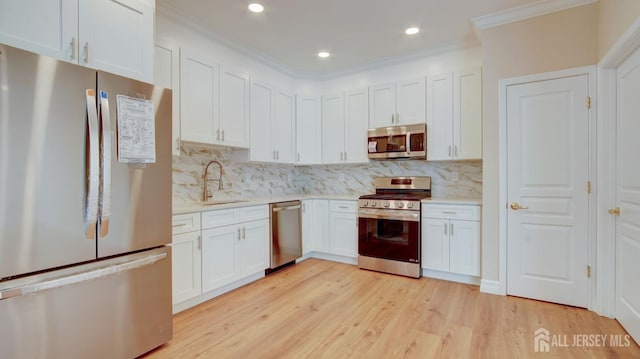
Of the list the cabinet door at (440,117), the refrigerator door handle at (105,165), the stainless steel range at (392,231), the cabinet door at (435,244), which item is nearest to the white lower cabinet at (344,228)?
the stainless steel range at (392,231)

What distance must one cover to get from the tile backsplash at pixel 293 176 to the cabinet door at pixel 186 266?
0.71 metres

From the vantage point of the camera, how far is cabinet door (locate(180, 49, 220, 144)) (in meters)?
2.86

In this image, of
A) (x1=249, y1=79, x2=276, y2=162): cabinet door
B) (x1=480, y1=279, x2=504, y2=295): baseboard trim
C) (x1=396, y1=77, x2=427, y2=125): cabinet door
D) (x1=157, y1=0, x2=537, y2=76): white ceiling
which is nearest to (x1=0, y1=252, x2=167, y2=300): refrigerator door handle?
(x1=249, y1=79, x2=276, y2=162): cabinet door

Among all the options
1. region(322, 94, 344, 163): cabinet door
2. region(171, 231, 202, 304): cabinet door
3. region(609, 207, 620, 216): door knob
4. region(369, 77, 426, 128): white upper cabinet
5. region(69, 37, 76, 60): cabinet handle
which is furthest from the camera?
region(322, 94, 344, 163): cabinet door

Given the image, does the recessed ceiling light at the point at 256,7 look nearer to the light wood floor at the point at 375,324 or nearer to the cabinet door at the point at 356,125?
the cabinet door at the point at 356,125

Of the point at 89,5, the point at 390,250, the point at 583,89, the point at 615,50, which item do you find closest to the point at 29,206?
the point at 89,5

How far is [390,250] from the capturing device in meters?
3.61

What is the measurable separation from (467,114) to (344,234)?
209cm

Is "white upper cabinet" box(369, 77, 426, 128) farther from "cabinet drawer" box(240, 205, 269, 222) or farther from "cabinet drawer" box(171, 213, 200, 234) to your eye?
"cabinet drawer" box(171, 213, 200, 234)

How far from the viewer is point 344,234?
404cm

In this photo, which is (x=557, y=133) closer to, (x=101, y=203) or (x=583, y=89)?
(x=583, y=89)

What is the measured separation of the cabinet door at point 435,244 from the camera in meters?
3.35

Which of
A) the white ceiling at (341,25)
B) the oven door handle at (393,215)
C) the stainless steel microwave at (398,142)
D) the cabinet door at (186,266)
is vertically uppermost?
the white ceiling at (341,25)

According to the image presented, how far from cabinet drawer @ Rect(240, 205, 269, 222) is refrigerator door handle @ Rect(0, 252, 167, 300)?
1.18 metres
